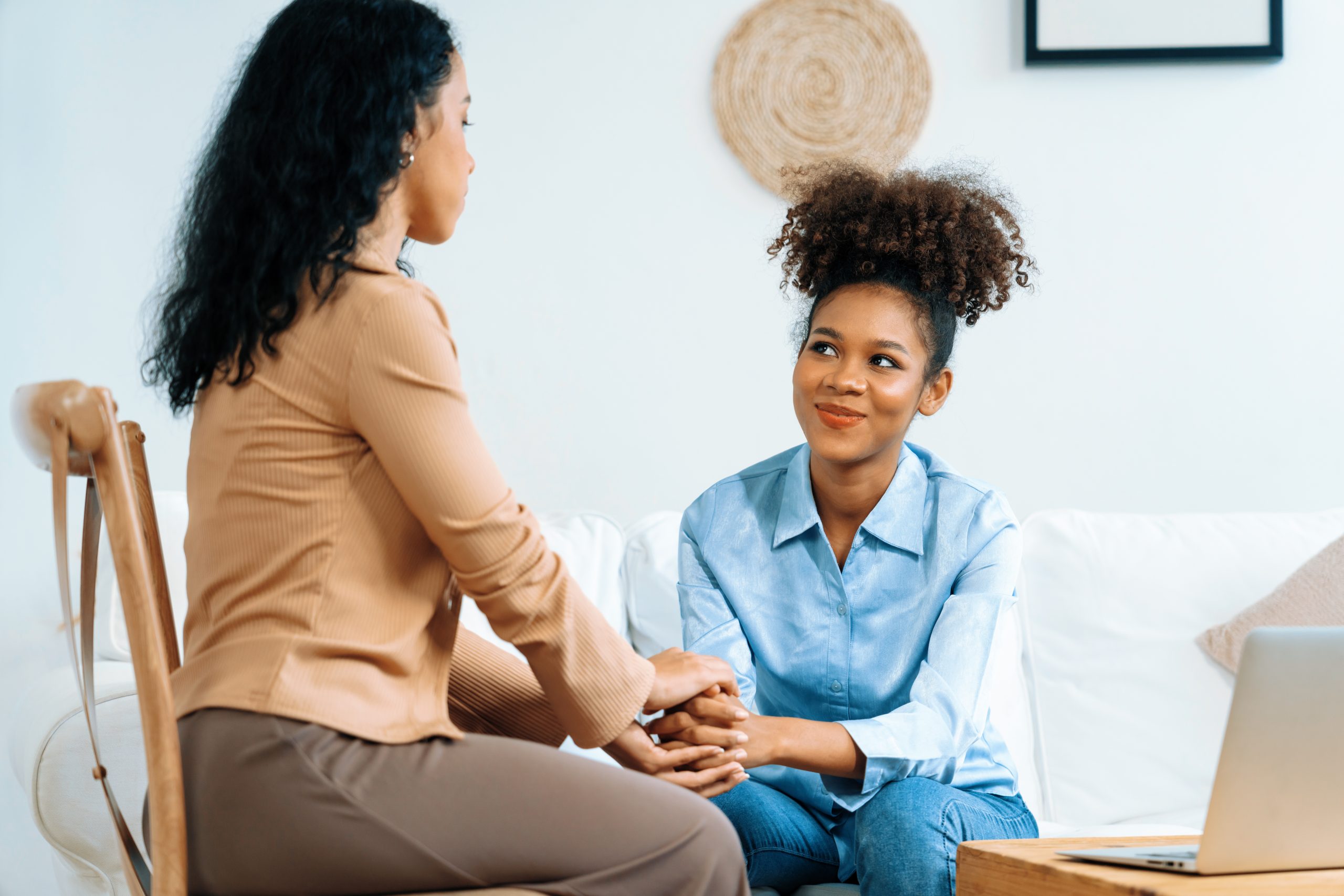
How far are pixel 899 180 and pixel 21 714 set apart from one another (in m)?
1.36

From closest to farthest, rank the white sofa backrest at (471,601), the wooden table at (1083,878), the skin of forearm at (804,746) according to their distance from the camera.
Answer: the wooden table at (1083,878), the skin of forearm at (804,746), the white sofa backrest at (471,601)

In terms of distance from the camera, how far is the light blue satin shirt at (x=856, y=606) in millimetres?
1379

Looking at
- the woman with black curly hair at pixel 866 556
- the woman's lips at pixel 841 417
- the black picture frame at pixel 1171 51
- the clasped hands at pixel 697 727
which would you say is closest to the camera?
the clasped hands at pixel 697 727

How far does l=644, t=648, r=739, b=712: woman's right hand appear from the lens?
1.10m

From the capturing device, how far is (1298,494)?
241 cm

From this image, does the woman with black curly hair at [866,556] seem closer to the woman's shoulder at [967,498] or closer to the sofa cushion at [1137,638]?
the woman's shoulder at [967,498]

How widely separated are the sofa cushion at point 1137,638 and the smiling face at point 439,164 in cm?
132

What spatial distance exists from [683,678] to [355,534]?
0.40m

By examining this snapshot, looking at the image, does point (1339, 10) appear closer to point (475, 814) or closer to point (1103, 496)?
point (1103, 496)

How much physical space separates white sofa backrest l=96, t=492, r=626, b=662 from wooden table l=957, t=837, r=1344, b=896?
2.61 ft

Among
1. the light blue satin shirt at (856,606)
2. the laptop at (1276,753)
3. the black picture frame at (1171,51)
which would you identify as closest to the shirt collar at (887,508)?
the light blue satin shirt at (856,606)

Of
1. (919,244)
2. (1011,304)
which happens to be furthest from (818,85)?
(919,244)

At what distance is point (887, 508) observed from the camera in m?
1.49

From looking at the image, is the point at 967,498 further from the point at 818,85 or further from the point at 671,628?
the point at 818,85
